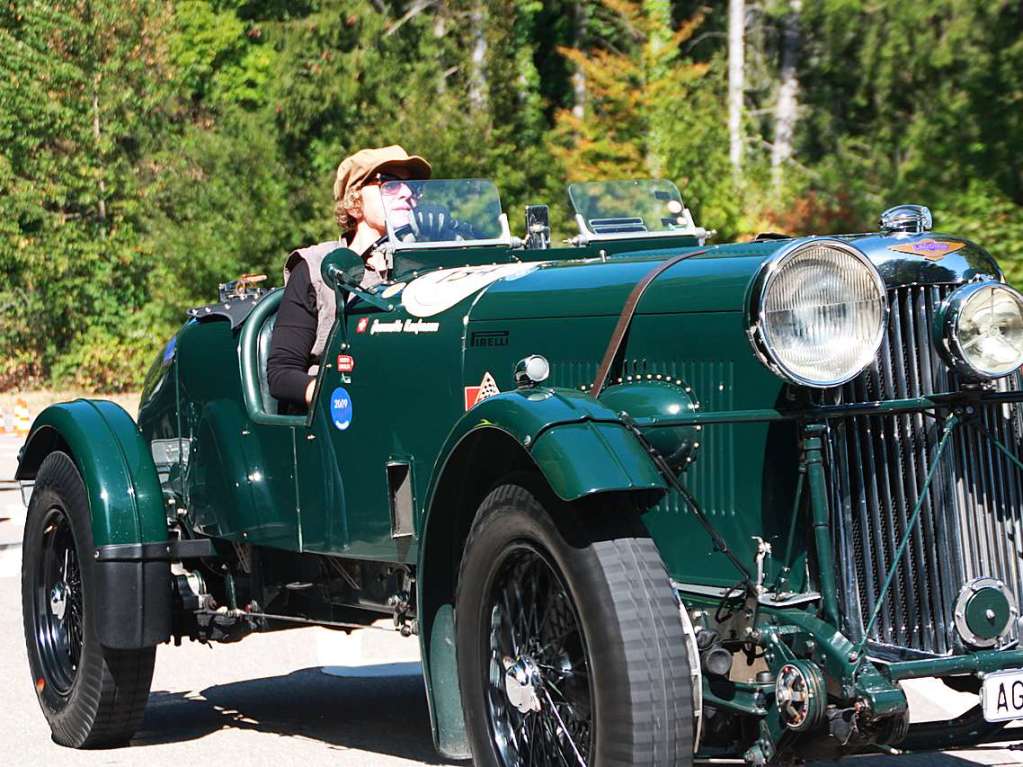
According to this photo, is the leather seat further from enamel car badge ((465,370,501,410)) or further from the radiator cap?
the radiator cap

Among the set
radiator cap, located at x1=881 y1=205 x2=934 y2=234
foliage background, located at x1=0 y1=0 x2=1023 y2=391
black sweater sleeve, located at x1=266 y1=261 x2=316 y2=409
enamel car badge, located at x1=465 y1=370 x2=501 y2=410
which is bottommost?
enamel car badge, located at x1=465 y1=370 x2=501 y2=410

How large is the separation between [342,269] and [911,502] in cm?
224

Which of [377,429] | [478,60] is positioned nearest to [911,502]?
[377,429]

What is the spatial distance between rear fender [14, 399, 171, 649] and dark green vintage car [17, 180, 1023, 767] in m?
0.69

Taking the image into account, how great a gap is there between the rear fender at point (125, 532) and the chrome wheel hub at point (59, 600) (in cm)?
58

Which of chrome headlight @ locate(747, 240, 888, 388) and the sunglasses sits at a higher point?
the sunglasses

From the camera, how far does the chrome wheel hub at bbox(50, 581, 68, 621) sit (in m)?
6.63

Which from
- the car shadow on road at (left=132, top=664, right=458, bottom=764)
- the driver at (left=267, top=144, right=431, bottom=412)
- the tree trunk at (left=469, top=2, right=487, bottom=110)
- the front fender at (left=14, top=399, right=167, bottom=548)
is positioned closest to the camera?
the driver at (left=267, top=144, right=431, bottom=412)

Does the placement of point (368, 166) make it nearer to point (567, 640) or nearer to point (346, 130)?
point (567, 640)

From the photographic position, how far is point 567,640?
176 inches

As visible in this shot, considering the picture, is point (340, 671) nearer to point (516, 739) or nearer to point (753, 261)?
point (516, 739)

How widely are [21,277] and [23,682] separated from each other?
26485 mm

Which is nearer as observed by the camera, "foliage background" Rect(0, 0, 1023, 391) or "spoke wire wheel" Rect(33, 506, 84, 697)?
"spoke wire wheel" Rect(33, 506, 84, 697)

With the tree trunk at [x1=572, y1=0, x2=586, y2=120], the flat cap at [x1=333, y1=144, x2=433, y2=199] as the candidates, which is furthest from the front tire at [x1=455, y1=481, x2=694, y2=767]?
the tree trunk at [x1=572, y1=0, x2=586, y2=120]
